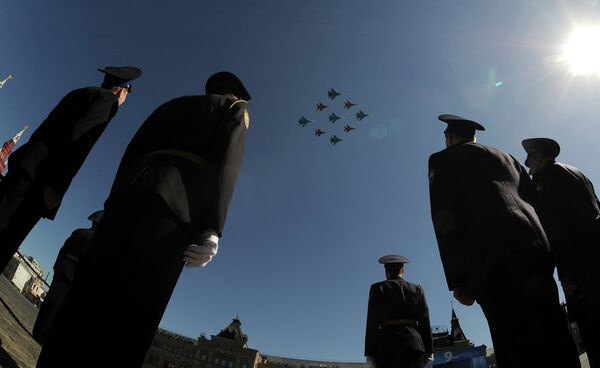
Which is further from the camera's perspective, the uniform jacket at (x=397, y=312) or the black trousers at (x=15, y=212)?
the uniform jacket at (x=397, y=312)

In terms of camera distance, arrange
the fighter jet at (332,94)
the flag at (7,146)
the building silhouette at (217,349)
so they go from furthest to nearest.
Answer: the flag at (7,146) < the building silhouette at (217,349) < the fighter jet at (332,94)

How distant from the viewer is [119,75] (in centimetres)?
430

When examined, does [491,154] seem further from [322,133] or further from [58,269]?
[322,133]

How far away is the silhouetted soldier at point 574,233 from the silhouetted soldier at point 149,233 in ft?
10.4

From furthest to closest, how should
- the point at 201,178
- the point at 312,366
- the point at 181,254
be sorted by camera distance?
the point at 312,366, the point at 201,178, the point at 181,254

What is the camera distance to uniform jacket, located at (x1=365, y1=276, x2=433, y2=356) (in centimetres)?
537

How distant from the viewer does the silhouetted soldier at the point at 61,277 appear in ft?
15.7

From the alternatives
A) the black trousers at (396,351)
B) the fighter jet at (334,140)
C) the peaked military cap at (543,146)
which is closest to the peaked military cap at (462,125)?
the peaked military cap at (543,146)

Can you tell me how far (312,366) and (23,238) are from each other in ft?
259

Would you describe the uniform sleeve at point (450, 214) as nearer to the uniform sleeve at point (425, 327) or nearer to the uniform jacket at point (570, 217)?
the uniform jacket at point (570, 217)

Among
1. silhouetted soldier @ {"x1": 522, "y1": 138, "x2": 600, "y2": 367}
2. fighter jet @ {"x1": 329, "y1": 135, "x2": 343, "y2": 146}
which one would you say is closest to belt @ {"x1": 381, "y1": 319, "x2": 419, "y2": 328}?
silhouetted soldier @ {"x1": 522, "y1": 138, "x2": 600, "y2": 367}

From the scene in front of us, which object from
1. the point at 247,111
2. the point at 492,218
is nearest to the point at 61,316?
the point at 247,111

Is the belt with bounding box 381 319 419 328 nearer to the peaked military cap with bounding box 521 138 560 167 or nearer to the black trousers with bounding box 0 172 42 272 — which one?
the peaked military cap with bounding box 521 138 560 167

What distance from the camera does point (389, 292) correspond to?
5598 mm
